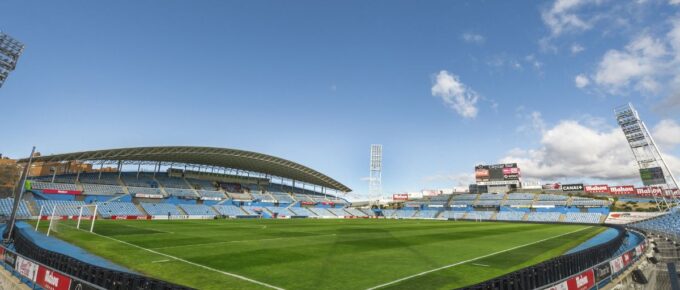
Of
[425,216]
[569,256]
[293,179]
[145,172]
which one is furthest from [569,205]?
[145,172]

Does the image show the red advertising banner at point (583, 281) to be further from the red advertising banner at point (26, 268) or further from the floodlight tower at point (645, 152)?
the floodlight tower at point (645, 152)

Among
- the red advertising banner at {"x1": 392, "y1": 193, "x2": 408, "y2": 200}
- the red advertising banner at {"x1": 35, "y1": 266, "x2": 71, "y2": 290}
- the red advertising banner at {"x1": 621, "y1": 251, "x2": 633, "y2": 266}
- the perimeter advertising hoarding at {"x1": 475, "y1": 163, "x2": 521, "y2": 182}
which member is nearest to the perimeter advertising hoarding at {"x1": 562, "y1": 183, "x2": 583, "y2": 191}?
the perimeter advertising hoarding at {"x1": 475, "y1": 163, "x2": 521, "y2": 182}

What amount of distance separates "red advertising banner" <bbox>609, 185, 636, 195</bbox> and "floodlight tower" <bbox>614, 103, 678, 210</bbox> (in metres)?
36.0

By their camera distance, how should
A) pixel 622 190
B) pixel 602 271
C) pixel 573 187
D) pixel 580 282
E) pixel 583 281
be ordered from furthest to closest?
1. pixel 573 187
2. pixel 622 190
3. pixel 602 271
4. pixel 583 281
5. pixel 580 282

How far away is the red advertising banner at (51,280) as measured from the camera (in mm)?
9203

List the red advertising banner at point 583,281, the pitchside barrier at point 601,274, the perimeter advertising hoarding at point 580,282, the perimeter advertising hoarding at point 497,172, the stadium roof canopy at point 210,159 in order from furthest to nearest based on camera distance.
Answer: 1. the perimeter advertising hoarding at point 497,172
2. the stadium roof canopy at point 210,159
3. the red advertising banner at point 583,281
4. the pitchside barrier at point 601,274
5. the perimeter advertising hoarding at point 580,282

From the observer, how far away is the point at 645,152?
5262 centimetres

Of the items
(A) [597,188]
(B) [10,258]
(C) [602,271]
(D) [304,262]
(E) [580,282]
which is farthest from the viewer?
(A) [597,188]

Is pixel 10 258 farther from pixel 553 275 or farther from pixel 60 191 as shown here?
pixel 60 191

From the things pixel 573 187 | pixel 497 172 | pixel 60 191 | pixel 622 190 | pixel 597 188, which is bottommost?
pixel 60 191

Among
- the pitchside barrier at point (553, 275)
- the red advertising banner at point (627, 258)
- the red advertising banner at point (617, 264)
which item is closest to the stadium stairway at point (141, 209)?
the pitchside barrier at point (553, 275)

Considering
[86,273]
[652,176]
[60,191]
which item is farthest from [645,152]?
[60,191]

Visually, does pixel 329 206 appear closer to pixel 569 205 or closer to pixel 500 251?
pixel 569 205

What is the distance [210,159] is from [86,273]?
6351 cm
